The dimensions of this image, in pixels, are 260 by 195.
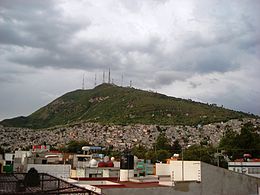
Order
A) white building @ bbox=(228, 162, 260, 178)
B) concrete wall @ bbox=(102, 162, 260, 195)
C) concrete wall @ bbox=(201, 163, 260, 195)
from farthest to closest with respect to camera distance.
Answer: white building @ bbox=(228, 162, 260, 178) → concrete wall @ bbox=(201, 163, 260, 195) → concrete wall @ bbox=(102, 162, 260, 195)

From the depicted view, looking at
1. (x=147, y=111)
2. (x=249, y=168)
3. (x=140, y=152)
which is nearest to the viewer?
(x=249, y=168)

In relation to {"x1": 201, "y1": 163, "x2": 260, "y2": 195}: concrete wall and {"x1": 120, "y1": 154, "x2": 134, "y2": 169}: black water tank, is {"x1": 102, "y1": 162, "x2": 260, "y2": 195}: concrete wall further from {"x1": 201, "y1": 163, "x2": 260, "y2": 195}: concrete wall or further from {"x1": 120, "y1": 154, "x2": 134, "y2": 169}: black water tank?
{"x1": 120, "y1": 154, "x2": 134, "y2": 169}: black water tank

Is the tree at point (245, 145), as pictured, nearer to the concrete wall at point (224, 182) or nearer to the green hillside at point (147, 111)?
the concrete wall at point (224, 182)

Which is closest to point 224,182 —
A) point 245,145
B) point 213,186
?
point 213,186

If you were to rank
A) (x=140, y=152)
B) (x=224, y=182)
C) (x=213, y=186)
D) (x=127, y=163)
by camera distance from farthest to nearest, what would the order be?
(x=140, y=152)
(x=127, y=163)
(x=224, y=182)
(x=213, y=186)

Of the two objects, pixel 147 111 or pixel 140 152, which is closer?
pixel 140 152

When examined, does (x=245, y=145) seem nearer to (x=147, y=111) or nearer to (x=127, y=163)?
(x=127, y=163)

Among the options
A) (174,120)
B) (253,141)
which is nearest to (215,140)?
(174,120)

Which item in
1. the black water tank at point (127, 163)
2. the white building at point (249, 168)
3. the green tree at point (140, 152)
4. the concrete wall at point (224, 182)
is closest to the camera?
the concrete wall at point (224, 182)

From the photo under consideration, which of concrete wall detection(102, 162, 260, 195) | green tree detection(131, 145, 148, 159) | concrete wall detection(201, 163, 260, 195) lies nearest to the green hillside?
green tree detection(131, 145, 148, 159)

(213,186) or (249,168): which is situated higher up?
(213,186)

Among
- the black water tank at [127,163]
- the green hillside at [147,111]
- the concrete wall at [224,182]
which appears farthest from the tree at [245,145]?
the green hillside at [147,111]
